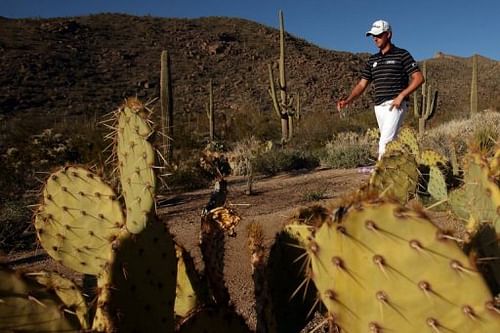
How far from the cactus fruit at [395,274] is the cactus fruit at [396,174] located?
189 cm

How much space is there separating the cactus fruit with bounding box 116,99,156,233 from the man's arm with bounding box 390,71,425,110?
3689mm

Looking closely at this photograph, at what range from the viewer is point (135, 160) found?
2281 millimetres

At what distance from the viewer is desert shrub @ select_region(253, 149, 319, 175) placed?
42.9ft

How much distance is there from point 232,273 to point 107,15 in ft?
163

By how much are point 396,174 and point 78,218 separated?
1938 millimetres

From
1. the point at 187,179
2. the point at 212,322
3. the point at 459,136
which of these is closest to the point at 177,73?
the point at 187,179

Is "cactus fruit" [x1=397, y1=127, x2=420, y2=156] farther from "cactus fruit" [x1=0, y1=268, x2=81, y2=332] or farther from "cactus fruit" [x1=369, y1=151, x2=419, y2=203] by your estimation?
"cactus fruit" [x1=0, y1=268, x2=81, y2=332]

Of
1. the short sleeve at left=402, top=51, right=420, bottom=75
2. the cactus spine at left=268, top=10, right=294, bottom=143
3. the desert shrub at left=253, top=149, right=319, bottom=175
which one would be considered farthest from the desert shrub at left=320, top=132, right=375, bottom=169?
the short sleeve at left=402, top=51, right=420, bottom=75

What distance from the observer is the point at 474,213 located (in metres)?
2.09

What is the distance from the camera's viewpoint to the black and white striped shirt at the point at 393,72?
5.62 metres

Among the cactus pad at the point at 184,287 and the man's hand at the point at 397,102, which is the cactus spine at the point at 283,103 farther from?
the cactus pad at the point at 184,287

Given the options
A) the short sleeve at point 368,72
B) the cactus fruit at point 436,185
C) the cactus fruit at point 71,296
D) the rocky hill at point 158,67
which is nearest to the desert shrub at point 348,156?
the short sleeve at point 368,72

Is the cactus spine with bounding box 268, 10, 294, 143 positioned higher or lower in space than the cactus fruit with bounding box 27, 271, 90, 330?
higher

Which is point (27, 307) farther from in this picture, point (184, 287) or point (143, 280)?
point (184, 287)
